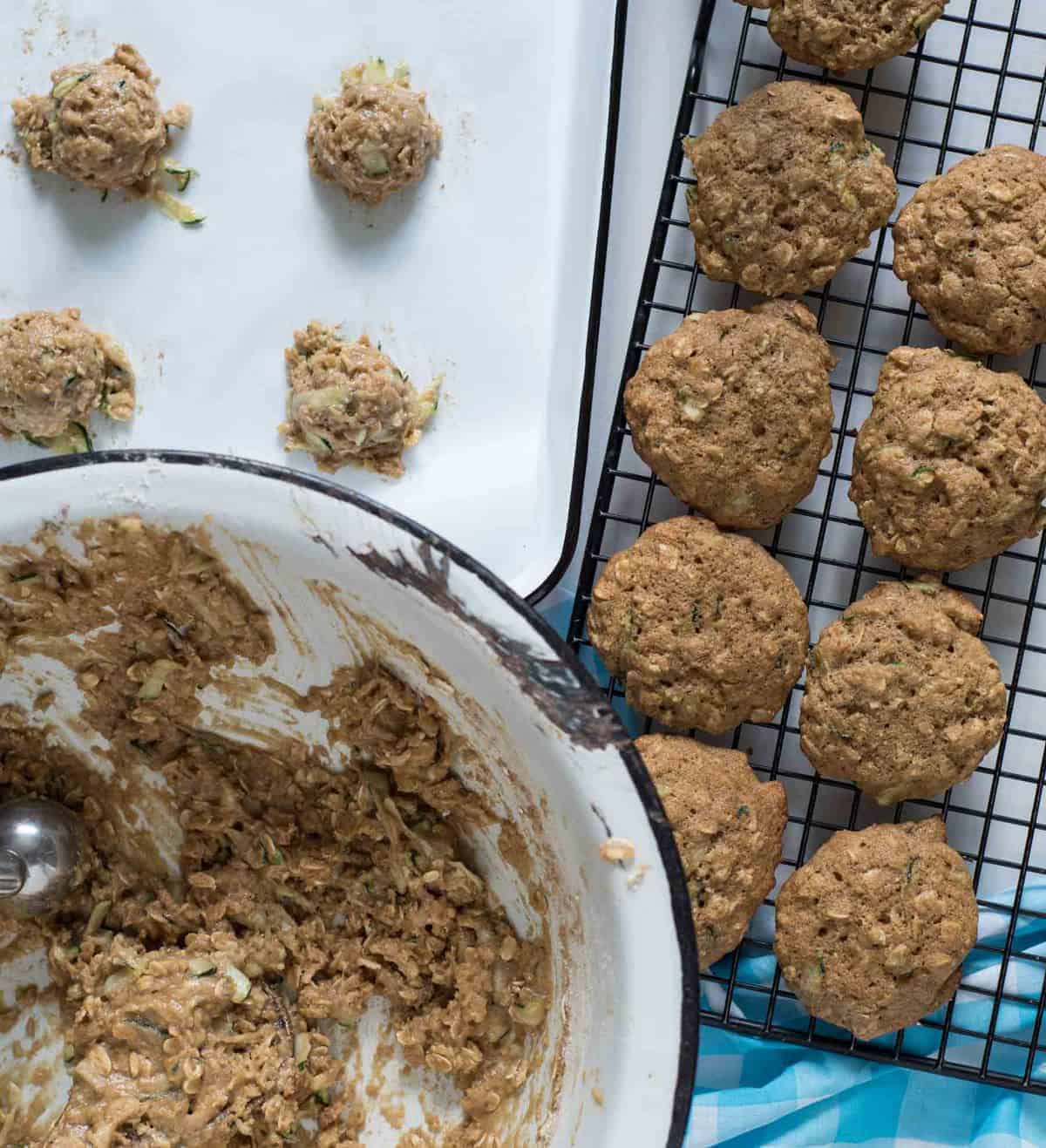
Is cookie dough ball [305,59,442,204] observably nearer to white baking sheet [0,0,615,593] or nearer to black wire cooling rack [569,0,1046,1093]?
white baking sheet [0,0,615,593]

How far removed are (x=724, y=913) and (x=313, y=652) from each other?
563 mm

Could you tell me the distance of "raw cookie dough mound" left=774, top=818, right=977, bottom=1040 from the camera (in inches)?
64.9

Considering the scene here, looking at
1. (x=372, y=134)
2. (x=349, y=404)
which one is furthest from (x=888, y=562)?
(x=372, y=134)

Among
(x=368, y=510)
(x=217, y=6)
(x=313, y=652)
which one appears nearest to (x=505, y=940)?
(x=313, y=652)

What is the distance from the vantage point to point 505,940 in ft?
5.39

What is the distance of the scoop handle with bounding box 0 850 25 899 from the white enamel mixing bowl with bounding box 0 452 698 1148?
0.52 m

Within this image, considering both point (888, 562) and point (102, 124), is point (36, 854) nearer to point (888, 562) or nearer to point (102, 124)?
point (102, 124)

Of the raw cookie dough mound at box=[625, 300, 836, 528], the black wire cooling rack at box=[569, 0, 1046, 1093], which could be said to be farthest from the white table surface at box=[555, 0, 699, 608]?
the raw cookie dough mound at box=[625, 300, 836, 528]

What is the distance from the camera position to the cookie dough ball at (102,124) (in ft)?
5.53

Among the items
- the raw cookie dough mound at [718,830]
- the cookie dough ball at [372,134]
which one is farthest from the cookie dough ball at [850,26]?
the raw cookie dough mound at [718,830]

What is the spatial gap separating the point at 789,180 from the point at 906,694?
62cm

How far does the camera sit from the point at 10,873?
1.68 m

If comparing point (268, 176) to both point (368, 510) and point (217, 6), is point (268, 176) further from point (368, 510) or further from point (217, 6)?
point (368, 510)

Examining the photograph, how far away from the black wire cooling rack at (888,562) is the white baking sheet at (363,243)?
0.38ft
